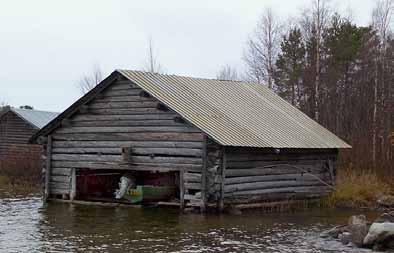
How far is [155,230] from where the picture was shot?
2062 cm

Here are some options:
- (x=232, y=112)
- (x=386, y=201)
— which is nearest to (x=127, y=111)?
(x=232, y=112)

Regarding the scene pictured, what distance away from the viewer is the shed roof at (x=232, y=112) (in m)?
25.2

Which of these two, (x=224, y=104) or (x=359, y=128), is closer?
(x=224, y=104)

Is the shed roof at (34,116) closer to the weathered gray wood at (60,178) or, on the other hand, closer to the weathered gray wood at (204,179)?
the weathered gray wood at (60,178)

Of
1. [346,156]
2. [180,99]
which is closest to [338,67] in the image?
[346,156]

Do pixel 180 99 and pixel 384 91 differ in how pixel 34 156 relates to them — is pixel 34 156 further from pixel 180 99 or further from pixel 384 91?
pixel 384 91

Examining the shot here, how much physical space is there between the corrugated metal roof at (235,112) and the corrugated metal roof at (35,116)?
18547 millimetres

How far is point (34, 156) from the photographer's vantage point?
4288 cm

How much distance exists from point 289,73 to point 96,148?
26.2m

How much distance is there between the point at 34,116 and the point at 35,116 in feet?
0.34

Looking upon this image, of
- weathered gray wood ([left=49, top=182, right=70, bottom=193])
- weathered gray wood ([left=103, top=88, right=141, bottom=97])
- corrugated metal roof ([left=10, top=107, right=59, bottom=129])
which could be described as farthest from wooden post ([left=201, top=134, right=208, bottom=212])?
corrugated metal roof ([left=10, top=107, right=59, bottom=129])

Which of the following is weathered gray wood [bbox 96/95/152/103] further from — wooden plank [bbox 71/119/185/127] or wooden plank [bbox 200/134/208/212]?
wooden plank [bbox 200/134/208/212]

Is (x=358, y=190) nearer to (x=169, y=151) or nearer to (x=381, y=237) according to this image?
(x=169, y=151)

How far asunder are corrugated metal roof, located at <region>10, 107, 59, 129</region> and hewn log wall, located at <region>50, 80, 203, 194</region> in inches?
692
